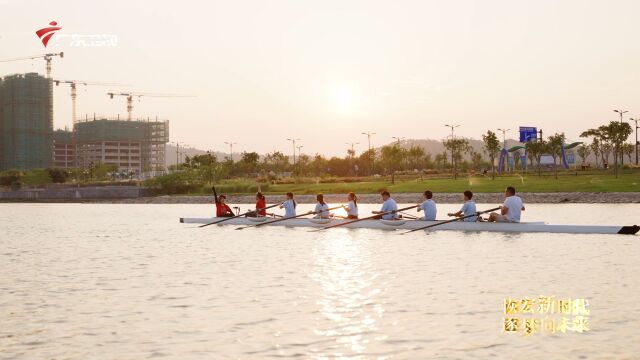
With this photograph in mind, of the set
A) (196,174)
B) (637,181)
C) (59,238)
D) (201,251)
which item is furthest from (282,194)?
(201,251)

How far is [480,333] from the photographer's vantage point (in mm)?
13336

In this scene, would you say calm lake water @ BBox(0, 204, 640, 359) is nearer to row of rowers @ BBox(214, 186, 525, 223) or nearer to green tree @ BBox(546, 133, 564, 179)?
row of rowers @ BBox(214, 186, 525, 223)

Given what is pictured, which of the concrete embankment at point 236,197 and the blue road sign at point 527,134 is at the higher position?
the blue road sign at point 527,134

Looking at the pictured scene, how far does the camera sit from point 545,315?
15008mm

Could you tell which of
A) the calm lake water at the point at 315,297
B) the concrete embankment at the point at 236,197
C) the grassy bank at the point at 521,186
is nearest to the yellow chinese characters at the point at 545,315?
the calm lake water at the point at 315,297

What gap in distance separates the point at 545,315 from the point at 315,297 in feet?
18.1

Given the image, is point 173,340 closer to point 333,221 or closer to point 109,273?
point 109,273

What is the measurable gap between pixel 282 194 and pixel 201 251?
272 feet

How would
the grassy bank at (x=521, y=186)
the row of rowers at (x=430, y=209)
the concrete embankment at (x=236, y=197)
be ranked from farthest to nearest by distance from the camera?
the grassy bank at (x=521, y=186)
the concrete embankment at (x=236, y=197)
the row of rowers at (x=430, y=209)

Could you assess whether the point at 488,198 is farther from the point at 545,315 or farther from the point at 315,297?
the point at 545,315

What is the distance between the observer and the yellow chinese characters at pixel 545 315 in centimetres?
1359

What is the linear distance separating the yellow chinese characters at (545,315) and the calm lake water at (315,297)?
10.4 inches

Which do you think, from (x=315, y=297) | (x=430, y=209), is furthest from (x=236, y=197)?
(x=315, y=297)

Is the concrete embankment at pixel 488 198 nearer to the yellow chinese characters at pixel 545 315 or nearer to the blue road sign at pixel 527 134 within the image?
the blue road sign at pixel 527 134
